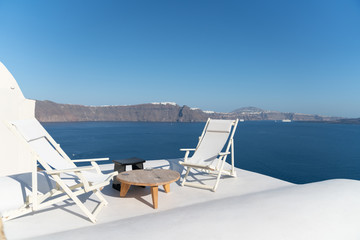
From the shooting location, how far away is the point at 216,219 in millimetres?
2158

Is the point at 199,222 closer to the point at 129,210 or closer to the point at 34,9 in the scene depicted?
the point at 129,210

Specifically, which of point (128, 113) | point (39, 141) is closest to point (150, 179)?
point (39, 141)

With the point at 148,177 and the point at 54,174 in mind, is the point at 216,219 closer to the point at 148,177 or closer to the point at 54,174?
the point at 148,177

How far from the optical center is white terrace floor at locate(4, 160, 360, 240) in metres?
1.97

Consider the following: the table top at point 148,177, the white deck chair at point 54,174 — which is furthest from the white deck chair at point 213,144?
the white deck chair at point 54,174

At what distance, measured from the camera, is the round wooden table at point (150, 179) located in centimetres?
279

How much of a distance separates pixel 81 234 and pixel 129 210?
825mm

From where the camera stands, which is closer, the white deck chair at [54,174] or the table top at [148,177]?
the white deck chair at [54,174]

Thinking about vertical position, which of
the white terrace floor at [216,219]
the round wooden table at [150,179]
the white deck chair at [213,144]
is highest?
the white deck chair at [213,144]

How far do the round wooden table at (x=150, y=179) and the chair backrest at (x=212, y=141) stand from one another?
94 cm

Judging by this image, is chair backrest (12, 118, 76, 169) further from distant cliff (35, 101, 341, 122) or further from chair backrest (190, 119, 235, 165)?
distant cliff (35, 101, 341, 122)

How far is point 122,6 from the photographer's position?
1232 inches

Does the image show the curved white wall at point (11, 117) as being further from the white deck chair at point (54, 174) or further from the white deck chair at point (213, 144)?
the white deck chair at point (213, 144)

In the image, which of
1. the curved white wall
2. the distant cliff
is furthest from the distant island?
the curved white wall
